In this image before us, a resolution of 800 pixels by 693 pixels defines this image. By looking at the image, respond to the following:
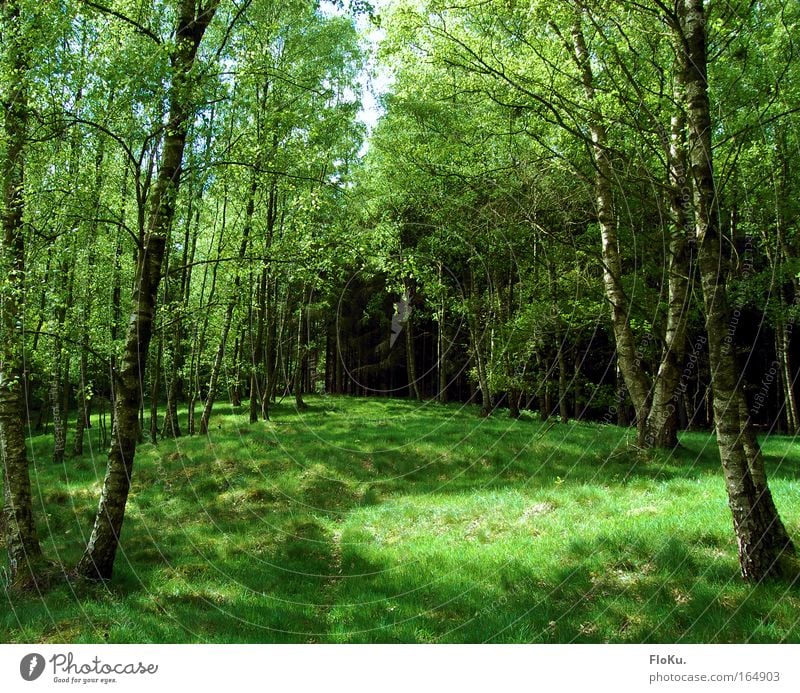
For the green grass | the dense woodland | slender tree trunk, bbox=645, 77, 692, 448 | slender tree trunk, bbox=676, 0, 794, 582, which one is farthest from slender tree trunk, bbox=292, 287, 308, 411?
slender tree trunk, bbox=676, 0, 794, 582

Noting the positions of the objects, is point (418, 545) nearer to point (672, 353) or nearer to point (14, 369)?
point (14, 369)

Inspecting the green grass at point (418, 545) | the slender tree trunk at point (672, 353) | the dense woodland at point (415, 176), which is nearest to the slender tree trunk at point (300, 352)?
the dense woodland at point (415, 176)

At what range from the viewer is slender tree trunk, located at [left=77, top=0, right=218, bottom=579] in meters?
8.22

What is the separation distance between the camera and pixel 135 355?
8.37m

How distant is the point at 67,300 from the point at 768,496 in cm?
1750

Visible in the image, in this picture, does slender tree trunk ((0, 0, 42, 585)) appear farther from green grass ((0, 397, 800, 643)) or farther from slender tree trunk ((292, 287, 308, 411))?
slender tree trunk ((292, 287, 308, 411))

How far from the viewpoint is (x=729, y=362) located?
6285 mm

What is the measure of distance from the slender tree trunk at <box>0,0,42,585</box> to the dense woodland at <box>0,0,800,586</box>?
1.8 inches

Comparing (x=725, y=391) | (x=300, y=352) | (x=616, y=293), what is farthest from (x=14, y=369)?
(x=300, y=352)

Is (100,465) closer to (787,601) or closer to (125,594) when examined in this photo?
(125,594)
